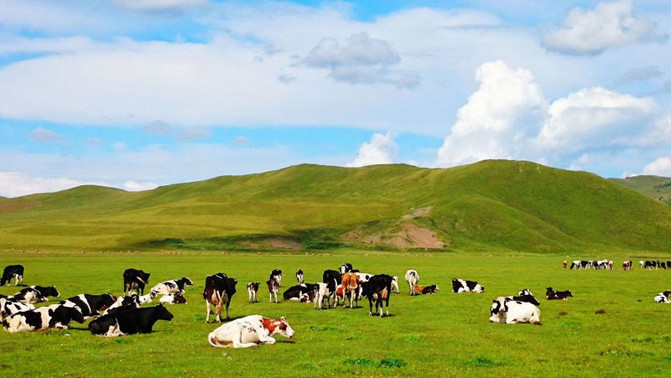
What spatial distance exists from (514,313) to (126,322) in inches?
639

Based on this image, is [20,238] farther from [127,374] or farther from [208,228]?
[127,374]

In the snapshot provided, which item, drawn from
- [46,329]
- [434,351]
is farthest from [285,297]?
[434,351]

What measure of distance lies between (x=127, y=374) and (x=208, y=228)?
169m

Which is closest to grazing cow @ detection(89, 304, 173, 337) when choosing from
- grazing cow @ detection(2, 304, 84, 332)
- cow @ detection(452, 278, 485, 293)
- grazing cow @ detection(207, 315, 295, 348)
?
grazing cow @ detection(2, 304, 84, 332)

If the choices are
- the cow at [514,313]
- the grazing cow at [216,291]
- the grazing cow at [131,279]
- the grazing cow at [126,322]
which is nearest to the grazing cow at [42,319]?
the grazing cow at [126,322]

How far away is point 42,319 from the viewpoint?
24.9 m

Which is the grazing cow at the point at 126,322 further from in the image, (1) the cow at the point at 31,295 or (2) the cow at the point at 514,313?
(2) the cow at the point at 514,313

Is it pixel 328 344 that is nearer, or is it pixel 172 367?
→ pixel 172 367

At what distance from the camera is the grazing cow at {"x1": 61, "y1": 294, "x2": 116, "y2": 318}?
28.8 metres

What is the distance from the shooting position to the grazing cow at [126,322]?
23828mm

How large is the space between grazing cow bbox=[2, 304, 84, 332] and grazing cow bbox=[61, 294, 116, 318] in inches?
78.3

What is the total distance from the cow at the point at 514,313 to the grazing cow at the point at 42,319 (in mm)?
17766

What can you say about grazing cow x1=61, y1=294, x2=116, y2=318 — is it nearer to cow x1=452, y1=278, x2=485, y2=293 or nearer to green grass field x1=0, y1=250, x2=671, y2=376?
green grass field x1=0, y1=250, x2=671, y2=376

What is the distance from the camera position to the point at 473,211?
7662 inches
